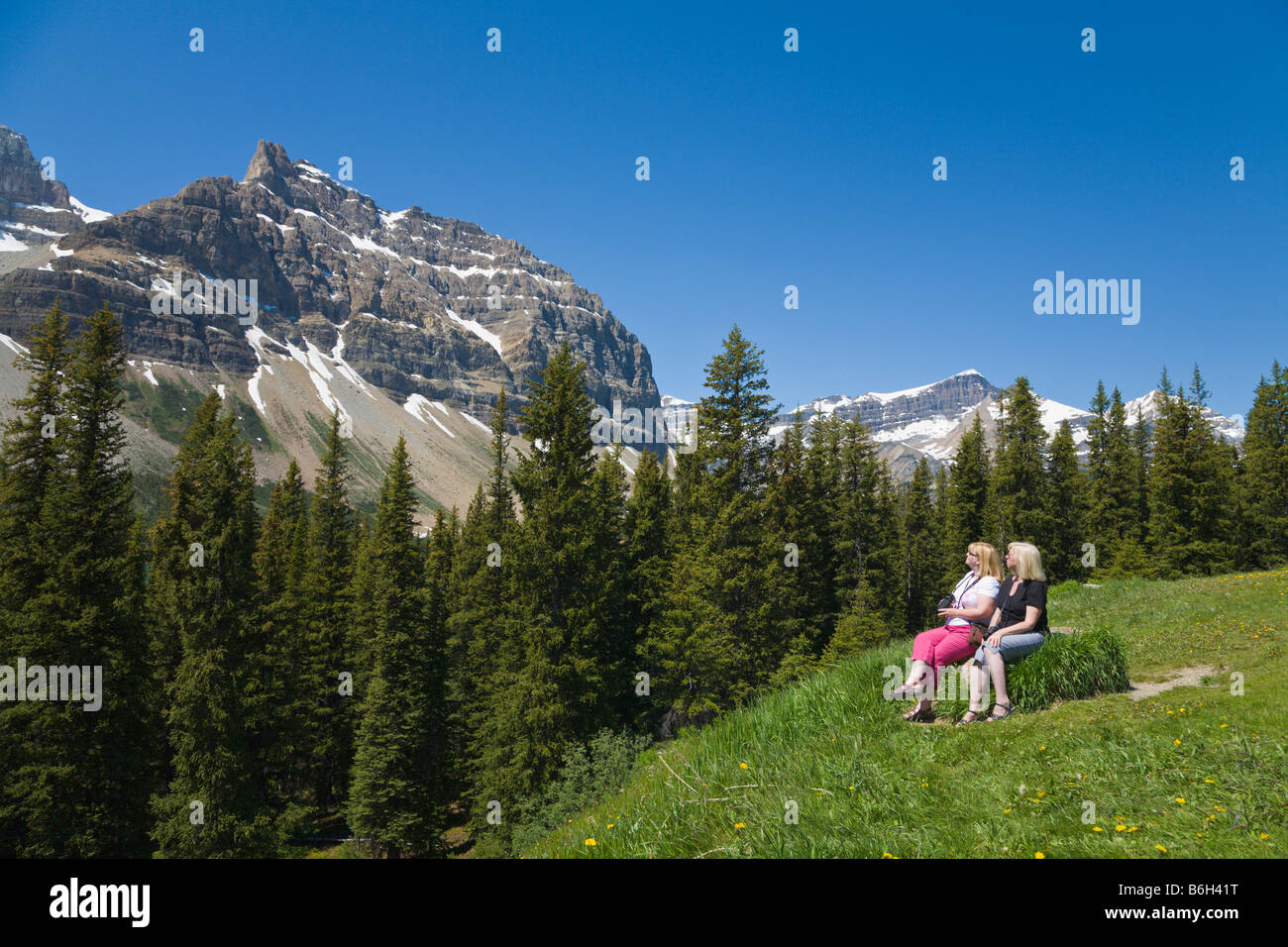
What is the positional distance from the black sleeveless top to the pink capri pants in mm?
520

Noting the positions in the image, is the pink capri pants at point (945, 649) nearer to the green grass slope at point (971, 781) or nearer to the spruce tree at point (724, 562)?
the green grass slope at point (971, 781)

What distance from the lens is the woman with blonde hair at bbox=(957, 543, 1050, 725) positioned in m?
7.86

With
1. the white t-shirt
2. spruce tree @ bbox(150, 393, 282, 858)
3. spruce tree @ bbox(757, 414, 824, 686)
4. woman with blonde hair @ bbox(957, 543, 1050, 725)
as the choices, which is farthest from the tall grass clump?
spruce tree @ bbox(150, 393, 282, 858)

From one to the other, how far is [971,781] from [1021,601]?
329cm

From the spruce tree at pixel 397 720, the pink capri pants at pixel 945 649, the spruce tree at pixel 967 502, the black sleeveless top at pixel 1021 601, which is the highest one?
the spruce tree at pixel 967 502

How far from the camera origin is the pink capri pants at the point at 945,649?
8352mm

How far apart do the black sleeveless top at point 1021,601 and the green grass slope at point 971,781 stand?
47.0 inches

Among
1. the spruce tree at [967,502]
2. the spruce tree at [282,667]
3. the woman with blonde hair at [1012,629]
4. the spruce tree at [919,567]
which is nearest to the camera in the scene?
the woman with blonde hair at [1012,629]

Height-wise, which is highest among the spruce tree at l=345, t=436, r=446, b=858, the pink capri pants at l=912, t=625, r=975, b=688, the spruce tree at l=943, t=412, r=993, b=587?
the spruce tree at l=943, t=412, r=993, b=587

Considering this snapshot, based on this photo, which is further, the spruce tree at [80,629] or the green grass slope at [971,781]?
the spruce tree at [80,629]

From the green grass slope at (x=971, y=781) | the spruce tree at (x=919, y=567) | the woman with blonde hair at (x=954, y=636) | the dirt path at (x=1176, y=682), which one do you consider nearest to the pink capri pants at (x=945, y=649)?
the woman with blonde hair at (x=954, y=636)

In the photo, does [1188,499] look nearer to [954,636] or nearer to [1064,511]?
[1064,511]

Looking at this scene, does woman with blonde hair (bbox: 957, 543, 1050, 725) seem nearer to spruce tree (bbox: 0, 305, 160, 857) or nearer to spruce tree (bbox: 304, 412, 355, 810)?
spruce tree (bbox: 0, 305, 160, 857)

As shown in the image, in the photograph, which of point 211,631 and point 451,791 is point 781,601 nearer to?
point 211,631
